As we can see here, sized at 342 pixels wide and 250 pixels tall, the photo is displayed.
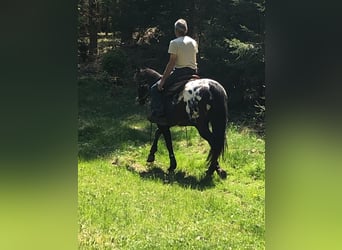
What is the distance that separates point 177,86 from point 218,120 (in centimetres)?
41

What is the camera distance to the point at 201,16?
10.1 feet

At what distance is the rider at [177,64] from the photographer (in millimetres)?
2949

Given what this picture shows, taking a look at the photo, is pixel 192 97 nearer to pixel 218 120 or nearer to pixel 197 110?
pixel 197 110

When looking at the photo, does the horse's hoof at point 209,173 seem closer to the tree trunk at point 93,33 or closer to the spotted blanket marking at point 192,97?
the spotted blanket marking at point 192,97

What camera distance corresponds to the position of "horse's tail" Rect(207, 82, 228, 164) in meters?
3.03

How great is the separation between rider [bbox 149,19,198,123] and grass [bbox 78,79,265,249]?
5.6 inches

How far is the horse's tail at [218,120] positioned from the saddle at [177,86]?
0.19 m

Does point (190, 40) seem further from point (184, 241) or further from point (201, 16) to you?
point (184, 241)

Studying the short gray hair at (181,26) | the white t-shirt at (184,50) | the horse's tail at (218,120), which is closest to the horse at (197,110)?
the horse's tail at (218,120)

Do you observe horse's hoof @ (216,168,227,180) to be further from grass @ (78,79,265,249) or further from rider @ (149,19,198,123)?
rider @ (149,19,198,123)

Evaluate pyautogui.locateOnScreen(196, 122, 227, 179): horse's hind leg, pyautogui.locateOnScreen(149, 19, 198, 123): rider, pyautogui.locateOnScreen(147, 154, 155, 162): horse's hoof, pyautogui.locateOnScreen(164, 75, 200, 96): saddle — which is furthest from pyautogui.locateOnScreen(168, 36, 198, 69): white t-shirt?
pyautogui.locateOnScreen(147, 154, 155, 162): horse's hoof
